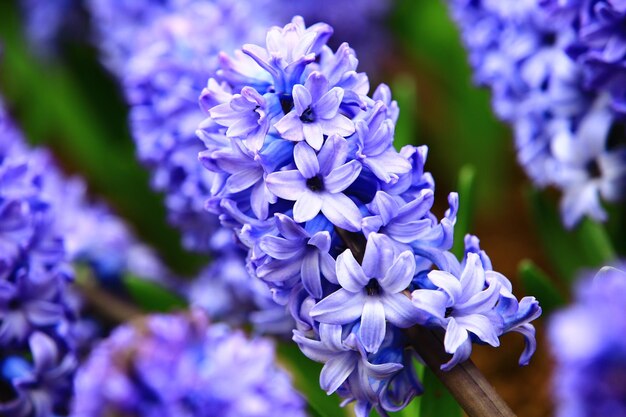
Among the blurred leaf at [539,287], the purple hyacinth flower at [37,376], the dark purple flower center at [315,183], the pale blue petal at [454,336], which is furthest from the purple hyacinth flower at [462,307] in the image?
the purple hyacinth flower at [37,376]

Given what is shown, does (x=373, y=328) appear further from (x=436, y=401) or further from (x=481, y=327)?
(x=436, y=401)

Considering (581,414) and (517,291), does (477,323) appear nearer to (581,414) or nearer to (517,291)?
(581,414)

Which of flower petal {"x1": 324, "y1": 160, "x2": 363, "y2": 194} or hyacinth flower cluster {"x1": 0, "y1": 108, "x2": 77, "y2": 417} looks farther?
hyacinth flower cluster {"x1": 0, "y1": 108, "x2": 77, "y2": 417}

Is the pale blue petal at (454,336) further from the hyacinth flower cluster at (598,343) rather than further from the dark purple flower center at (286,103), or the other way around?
the dark purple flower center at (286,103)

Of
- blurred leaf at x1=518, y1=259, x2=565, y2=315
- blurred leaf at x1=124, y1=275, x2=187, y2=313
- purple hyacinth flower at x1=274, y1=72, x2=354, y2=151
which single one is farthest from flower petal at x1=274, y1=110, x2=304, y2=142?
blurred leaf at x1=124, y1=275, x2=187, y2=313

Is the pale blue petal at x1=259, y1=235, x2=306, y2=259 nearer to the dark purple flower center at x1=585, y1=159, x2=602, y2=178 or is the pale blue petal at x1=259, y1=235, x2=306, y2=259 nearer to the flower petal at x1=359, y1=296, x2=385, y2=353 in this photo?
the flower petal at x1=359, y1=296, x2=385, y2=353

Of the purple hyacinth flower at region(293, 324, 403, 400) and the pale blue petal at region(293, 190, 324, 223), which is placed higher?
the pale blue petal at region(293, 190, 324, 223)
